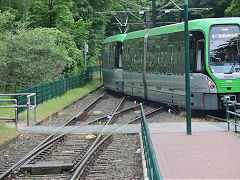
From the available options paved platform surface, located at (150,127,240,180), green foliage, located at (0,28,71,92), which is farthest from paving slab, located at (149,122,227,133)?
green foliage, located at (0,28,71,92)

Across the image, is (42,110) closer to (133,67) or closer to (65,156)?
(133,67)

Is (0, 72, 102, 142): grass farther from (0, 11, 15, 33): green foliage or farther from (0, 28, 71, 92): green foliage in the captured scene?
(0, 11, 15, 33): green foliage

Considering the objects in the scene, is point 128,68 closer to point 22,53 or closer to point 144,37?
point 144,37

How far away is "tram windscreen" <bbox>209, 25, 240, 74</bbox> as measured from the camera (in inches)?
706

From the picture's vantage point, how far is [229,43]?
1808 cm

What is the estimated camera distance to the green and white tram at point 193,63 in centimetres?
1788

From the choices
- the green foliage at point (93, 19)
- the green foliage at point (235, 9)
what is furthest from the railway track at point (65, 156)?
the green foliage at point (235, 9)

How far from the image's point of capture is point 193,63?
18.3m

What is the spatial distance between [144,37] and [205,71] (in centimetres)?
719

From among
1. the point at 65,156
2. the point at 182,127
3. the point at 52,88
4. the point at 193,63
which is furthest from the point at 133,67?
the point at 65,156

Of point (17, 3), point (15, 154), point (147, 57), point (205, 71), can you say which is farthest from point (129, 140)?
point (17, 3)

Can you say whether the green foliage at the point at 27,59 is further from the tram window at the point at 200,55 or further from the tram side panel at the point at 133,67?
the tram window at the point at 200,55

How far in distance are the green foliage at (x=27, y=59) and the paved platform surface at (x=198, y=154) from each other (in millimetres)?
12307

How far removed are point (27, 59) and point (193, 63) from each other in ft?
33.9
